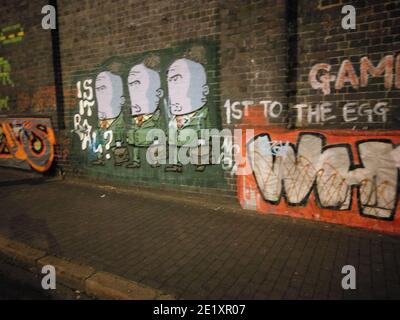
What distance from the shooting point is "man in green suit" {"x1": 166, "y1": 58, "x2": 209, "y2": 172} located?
567 cm

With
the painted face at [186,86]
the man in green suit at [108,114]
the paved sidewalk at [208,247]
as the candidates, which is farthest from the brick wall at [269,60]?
the paved sidewalk at [208,247]

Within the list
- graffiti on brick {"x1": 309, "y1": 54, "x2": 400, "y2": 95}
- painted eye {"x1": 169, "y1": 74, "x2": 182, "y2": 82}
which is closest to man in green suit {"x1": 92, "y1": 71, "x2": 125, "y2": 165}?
painted eye {"x1": 169, "y1": 74, "x2": 182, "y2": 82}

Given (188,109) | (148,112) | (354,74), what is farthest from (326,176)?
(148,112)

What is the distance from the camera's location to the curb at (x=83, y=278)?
10.3ft

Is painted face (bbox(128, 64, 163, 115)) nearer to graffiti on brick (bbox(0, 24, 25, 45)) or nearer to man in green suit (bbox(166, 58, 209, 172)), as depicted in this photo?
man in green suit (bbox(166, 58, 209, 172))

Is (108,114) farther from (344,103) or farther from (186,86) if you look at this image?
(344,103)

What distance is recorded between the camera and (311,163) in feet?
15.3

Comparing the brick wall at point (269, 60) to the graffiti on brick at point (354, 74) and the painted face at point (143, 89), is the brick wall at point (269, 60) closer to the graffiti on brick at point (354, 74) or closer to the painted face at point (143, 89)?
the graffiti on brick at point (354, 74)

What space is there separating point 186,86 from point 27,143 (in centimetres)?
542

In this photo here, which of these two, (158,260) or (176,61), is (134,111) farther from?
(158,260)

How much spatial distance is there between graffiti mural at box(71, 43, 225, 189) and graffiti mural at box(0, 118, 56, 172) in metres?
1.01

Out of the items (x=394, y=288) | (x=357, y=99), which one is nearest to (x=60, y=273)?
(x=394, y=288)

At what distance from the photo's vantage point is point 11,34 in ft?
27.5

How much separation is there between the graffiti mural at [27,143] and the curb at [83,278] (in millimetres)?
4408
